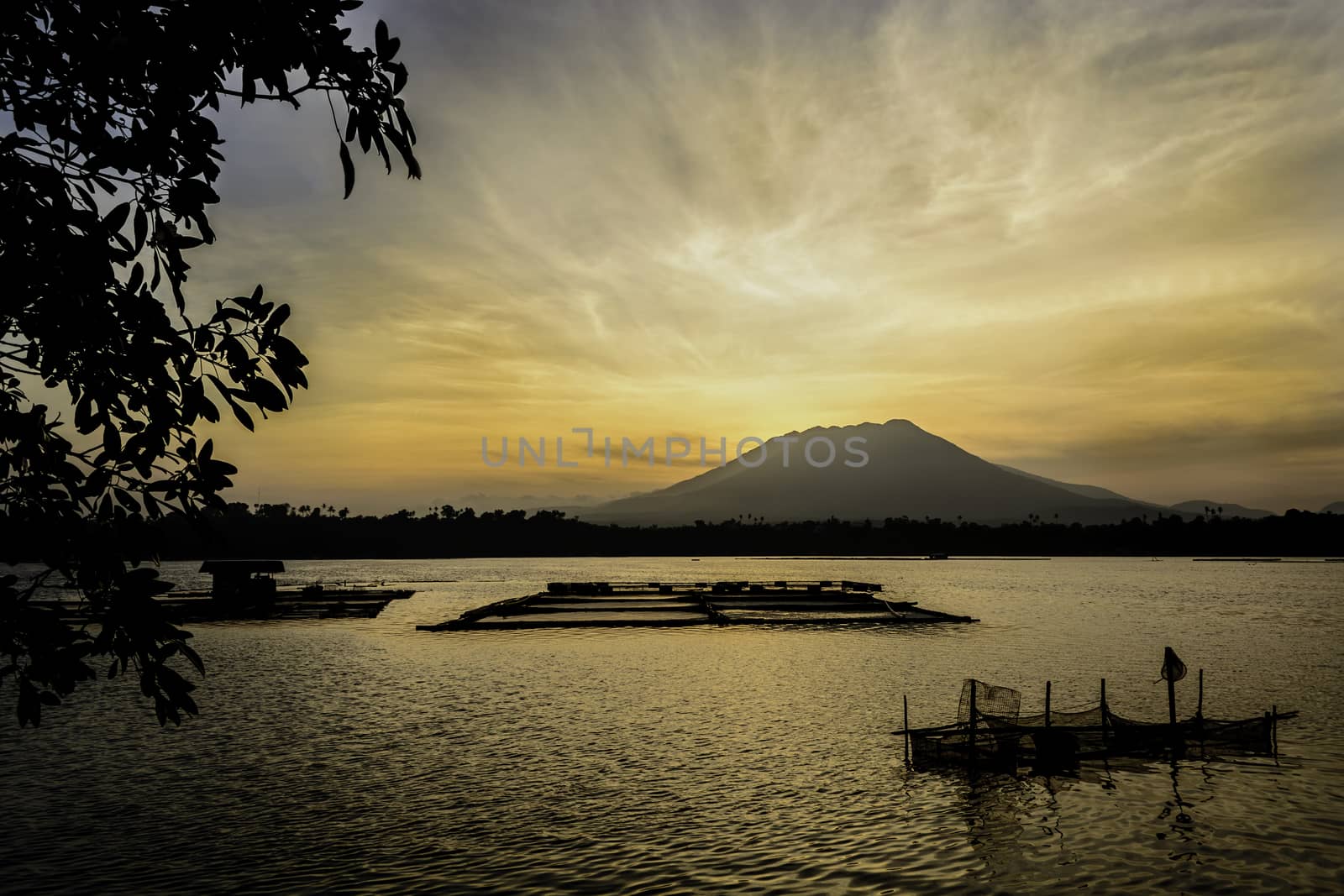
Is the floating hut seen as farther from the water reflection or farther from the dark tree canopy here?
the dark tree canopy

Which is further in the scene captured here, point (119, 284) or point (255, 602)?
point (255, 602)

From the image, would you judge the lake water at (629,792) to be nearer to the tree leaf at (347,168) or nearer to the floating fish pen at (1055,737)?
the floating fish pen at (1055,737)

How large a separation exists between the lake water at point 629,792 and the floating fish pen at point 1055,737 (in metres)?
1.07

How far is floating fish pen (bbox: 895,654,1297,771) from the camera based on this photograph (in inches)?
985

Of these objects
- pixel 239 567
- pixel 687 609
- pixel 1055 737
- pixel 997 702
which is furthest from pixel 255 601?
pixel 1055 737

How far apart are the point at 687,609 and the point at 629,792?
211 ft

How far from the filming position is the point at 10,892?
15.7m

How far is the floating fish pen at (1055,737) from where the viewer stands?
82.1 ft

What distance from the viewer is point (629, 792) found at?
73.7 feet

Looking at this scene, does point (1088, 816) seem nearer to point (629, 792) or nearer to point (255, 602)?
point (629, 792)

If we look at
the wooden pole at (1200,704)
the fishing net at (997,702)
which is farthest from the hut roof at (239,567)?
the wooden pole at (1200,704)

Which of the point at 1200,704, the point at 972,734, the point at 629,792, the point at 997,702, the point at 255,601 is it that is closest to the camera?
the point at 629,792

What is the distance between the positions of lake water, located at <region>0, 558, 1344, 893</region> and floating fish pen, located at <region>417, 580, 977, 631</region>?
23.2 m

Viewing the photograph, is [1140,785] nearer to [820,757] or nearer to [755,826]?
[820,757]
